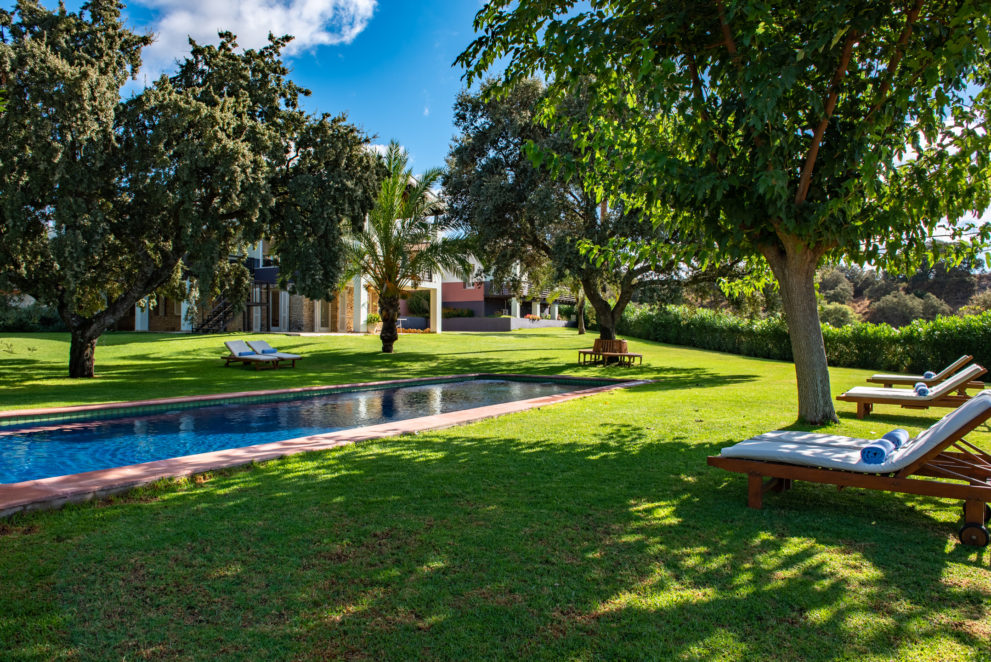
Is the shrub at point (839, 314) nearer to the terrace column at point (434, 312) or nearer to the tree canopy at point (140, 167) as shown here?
the terrace column at point (434, 312)

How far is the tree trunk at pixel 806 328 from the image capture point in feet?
24.8

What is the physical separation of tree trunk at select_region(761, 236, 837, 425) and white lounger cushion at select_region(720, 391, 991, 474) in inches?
124

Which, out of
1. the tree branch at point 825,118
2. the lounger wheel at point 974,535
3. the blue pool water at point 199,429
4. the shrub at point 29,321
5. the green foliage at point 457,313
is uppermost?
the tree branch at point 825,118

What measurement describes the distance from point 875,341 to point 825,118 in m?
16.8

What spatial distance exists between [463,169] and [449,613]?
2039 centimetres

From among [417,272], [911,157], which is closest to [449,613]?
[911,157]

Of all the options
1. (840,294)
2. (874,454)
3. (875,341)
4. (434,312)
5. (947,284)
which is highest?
(947,284)

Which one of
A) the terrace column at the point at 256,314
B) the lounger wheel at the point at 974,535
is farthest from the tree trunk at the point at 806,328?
the terrace column at the point at 256,314

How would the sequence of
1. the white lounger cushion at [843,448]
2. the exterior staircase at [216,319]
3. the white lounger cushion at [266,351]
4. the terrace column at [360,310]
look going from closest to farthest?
the white lounger cushion at [843,448] → the white lounger cushion at [266,351] → the exterior staircase at [216,319] → the terrace column at [360,310]

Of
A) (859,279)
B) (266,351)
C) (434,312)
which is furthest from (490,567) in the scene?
(859,279)

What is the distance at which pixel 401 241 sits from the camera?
21.8 meters

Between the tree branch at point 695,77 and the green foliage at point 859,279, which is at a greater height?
the green foliage at point 859,279

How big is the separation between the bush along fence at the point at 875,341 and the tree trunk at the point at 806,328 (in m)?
14.5

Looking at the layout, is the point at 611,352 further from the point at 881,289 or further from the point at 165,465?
the point at 881,289
